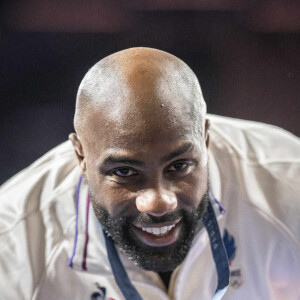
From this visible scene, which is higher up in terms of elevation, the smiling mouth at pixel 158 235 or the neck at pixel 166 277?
→ the smiling mouth at pixel 158 235

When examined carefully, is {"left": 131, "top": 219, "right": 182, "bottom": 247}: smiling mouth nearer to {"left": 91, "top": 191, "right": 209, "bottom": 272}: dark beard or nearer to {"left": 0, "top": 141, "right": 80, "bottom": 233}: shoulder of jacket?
{"left": 91, "top": 191, "right": 209, "bottom": 272}: dark beard

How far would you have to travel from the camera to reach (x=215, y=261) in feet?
4.68

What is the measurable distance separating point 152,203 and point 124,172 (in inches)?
3.6

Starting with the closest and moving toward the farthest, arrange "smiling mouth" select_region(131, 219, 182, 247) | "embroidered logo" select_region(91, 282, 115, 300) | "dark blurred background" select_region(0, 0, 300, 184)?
"smiling mouth" select_region(131, 219, 182, 247), "embroidered logo" select_region(91, 282, 115, 300), "dark blurred background" select_region(0, 0, 300, 184)

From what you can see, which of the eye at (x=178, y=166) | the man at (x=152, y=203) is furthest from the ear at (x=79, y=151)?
the eye at (x=178, y=166)

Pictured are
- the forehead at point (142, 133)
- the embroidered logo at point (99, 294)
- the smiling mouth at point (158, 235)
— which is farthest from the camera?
the embroidered logo at point (99, 294)

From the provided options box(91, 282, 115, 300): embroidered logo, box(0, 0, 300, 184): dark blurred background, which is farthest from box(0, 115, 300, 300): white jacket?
box(0, 0, 300, 184): dark blurred background

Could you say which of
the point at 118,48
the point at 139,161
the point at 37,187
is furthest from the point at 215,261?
the point at 118,48

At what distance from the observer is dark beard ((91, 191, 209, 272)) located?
138 cm

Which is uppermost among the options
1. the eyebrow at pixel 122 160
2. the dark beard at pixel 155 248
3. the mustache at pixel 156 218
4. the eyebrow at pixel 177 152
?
the eyebrow at pixel 177 152

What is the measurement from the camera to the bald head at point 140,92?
1.28 meters

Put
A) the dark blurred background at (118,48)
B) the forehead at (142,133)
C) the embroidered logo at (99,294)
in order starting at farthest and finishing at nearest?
1. the dark blurred background at (118,48)
2. the embroidered logo at (99,294)
3. the forehead at (142,133)

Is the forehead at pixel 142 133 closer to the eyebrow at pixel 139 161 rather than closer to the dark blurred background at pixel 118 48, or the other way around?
the eyebrow at pixel 139 161

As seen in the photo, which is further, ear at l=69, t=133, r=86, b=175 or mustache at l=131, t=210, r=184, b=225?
ear at l=69, t=133, r=86, b=175
